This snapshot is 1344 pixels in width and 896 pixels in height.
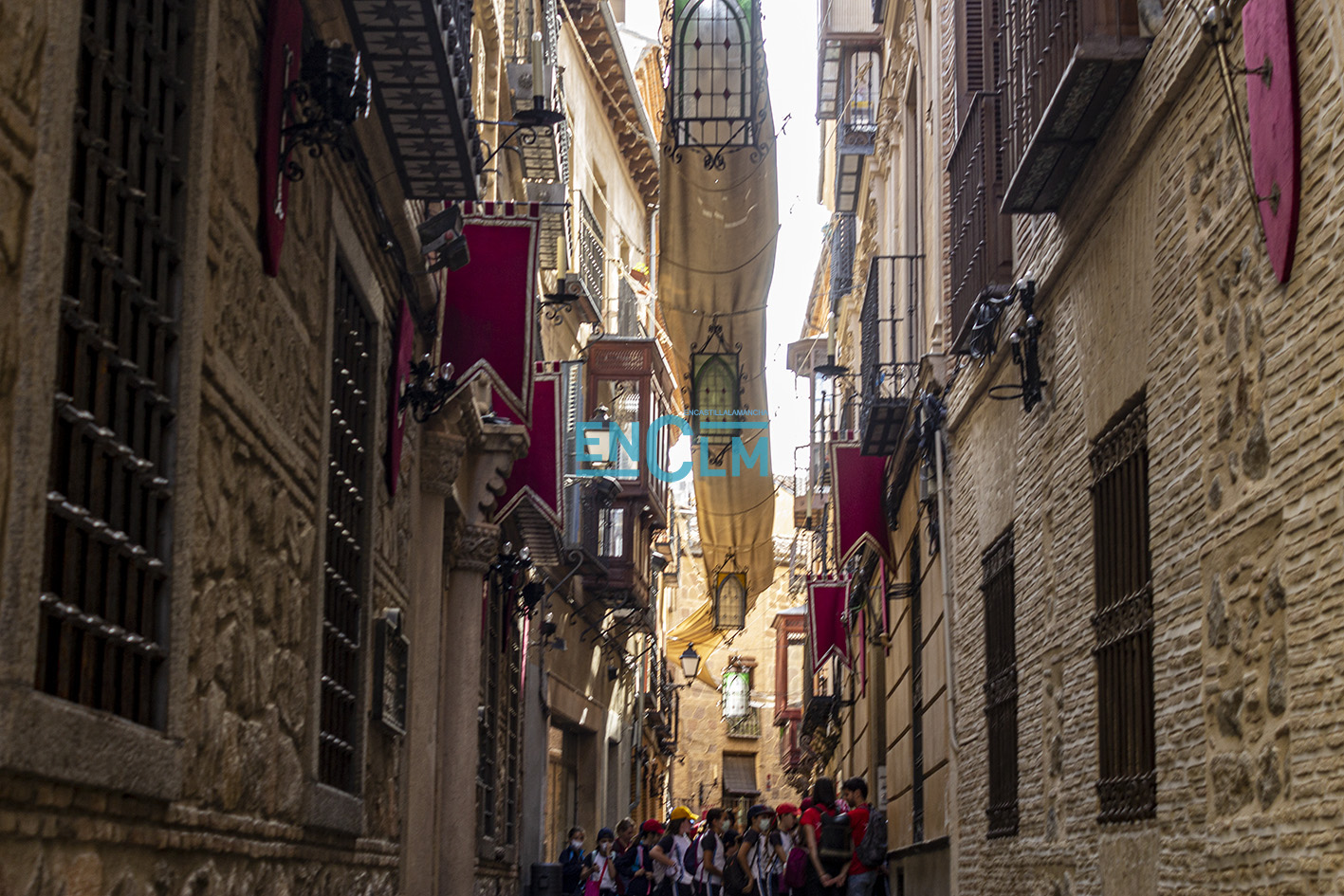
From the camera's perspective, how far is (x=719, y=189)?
55.3 ft

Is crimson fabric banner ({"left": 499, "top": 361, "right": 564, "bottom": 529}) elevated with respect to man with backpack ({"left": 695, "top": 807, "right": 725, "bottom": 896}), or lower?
elevated

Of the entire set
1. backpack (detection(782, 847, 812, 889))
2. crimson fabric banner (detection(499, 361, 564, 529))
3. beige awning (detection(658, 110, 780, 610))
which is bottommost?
backpack (detection(782, 847, 812, 889))

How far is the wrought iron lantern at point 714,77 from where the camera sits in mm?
15844

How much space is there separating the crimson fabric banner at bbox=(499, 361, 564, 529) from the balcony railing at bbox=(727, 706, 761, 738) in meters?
36.0

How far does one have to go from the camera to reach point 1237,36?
5.91m

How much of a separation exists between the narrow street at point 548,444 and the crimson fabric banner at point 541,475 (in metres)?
0.05

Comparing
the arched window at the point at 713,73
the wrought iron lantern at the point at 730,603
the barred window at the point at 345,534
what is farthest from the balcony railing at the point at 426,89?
the wrought iron lantern at the point at 730,603

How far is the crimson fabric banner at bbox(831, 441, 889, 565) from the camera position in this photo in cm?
1827

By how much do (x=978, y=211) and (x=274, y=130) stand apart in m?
6.08

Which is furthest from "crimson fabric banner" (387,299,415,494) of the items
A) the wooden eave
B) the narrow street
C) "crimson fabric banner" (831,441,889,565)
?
the wooden eave

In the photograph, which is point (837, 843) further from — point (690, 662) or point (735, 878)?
point (690, 662)

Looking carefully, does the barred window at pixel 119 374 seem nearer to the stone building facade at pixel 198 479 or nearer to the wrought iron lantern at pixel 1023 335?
the stone building facade at pixel 198 479

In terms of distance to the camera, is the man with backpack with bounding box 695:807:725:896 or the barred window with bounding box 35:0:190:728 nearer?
the barred window with bounding box 35:0:190:728

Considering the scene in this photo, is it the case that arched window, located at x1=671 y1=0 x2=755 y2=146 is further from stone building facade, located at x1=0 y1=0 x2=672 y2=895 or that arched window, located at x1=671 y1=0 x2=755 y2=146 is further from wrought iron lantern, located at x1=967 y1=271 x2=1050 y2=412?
stone building facade, located at x1=0 y1=0 x2=672 y2=895
